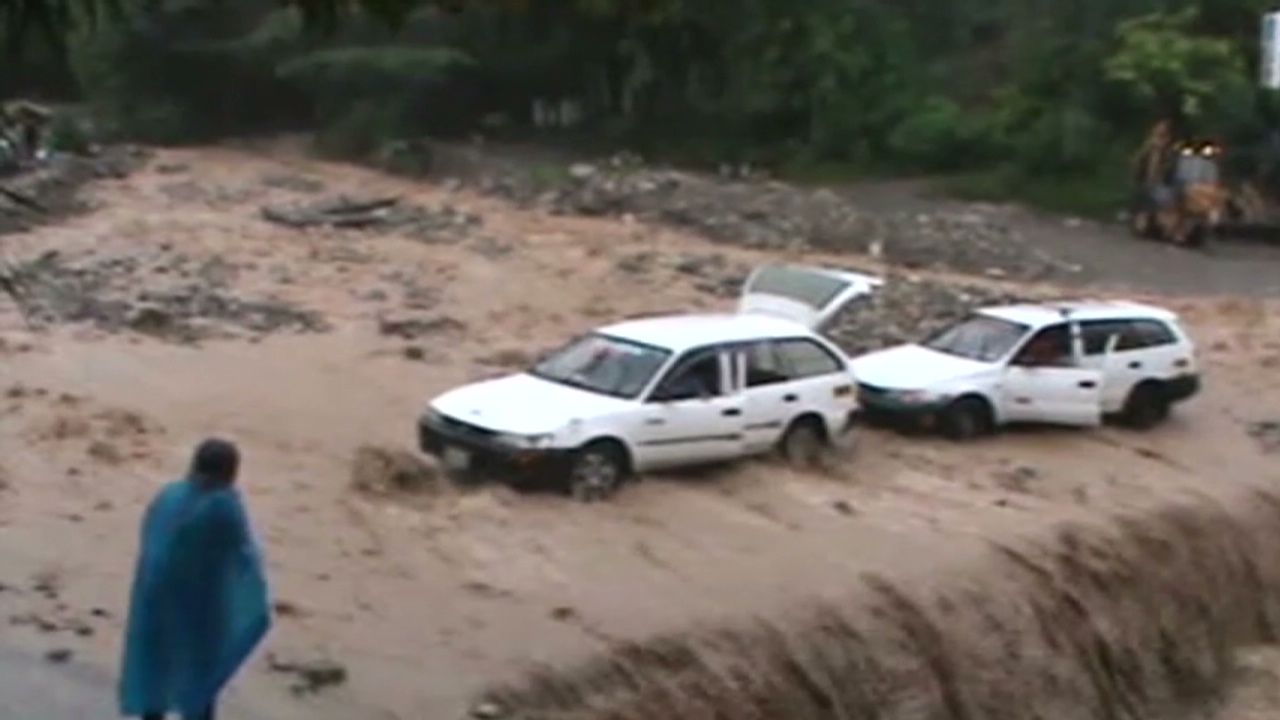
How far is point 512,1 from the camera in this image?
9867 millimetres

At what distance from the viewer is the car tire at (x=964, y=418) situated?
75.4 feet

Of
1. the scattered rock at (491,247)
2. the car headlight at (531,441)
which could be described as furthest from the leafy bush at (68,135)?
the car headlight at (531,441)

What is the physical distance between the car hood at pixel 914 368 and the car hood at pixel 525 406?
371cm

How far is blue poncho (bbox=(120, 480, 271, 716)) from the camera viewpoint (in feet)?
33.0

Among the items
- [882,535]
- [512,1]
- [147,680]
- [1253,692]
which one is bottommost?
[1253,692]

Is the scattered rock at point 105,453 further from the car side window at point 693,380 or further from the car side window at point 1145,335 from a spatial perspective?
the car side window at point 1145,335

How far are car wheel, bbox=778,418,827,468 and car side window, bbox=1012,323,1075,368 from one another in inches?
100

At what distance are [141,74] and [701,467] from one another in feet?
98.7

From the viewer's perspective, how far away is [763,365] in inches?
840

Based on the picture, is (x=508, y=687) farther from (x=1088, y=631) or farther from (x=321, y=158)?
(x=321, y=158)

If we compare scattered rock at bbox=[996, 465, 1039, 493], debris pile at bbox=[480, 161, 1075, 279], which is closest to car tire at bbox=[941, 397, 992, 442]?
scattered rock at bbox=[996, 465, 1039, 493]

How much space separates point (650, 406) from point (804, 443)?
1.81 metres

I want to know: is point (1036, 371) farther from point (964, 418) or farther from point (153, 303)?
point (153, 303)

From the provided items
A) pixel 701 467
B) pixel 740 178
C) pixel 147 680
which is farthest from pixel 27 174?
pixel 147 680
